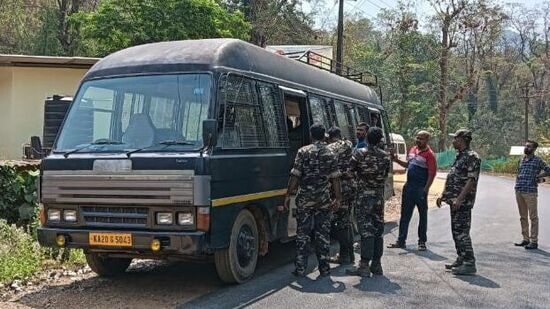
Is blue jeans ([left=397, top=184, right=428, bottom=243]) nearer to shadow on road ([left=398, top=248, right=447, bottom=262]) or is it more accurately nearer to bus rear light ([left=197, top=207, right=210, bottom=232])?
shadow on road ([left=398, top=248, right=447, bottom=262])

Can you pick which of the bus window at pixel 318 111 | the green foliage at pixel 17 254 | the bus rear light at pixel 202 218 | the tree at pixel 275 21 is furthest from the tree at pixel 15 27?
the bus rear light at pixel 202 218

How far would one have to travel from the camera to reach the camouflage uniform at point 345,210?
795 centimetres

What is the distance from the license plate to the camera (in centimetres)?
623

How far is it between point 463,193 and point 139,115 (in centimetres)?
392

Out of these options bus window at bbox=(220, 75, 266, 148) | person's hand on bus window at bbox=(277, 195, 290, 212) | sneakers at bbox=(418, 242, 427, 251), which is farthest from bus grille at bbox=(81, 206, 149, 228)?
sneakers at bbox=(418, 242, 427, 251)

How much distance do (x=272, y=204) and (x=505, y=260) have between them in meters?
3.48

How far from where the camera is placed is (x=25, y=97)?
1777cm

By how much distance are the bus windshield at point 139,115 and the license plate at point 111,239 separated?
2.86 feet

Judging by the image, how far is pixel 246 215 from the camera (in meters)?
7.16

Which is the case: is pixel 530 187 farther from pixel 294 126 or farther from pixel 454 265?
pixel 294 126

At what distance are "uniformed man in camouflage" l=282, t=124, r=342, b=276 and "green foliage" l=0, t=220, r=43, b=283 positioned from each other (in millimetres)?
3206

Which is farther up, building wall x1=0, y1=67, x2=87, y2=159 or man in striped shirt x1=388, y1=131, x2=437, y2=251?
building wall x1=0, y1=67, x2=87, y2=159

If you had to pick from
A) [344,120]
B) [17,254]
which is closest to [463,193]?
[344,120]

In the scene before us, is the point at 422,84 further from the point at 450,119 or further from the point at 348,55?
the point at 450,119
